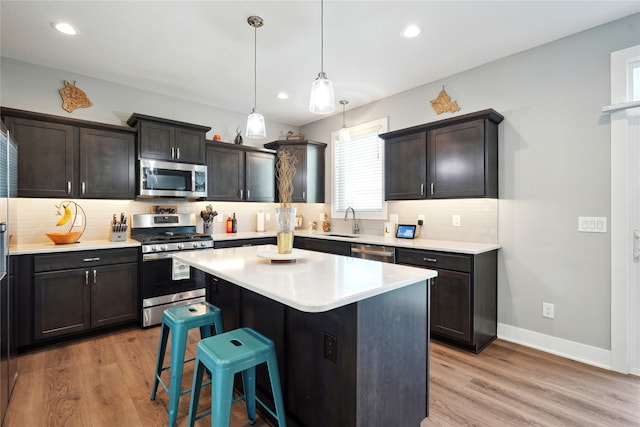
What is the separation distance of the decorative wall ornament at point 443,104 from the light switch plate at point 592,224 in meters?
1.63

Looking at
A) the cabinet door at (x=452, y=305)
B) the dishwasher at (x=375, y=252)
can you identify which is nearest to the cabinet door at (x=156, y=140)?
the dishwasher at (x=375, y=252)

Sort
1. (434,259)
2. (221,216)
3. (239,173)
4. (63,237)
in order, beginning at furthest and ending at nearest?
(221,216)
(239,173)
(63,237)
(434,259)

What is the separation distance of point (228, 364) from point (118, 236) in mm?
2795

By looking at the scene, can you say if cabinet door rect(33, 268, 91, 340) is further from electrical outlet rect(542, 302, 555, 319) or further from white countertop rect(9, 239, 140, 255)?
electrical outlet rect(542, 302, 555, 319)

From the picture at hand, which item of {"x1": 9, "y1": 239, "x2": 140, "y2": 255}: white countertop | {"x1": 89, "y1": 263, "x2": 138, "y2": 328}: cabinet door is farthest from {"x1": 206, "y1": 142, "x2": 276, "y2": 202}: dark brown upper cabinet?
{"x1": 89, "y1": 263, "x2": 138, "y2": 328}: cabinet door

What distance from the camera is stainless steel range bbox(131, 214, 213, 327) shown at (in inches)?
134

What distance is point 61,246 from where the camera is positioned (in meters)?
3.04

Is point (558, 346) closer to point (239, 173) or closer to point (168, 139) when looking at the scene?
point (239, 173)

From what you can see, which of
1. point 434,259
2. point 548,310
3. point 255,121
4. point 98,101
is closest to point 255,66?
point 255,121

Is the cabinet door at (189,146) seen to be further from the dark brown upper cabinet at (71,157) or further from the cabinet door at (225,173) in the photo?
the dark brown upper cabinet at (71,157)

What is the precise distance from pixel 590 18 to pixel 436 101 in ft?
4.68

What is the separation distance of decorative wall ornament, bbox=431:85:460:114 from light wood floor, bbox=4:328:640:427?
2516mm

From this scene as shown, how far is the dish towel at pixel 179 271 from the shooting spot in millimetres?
3582

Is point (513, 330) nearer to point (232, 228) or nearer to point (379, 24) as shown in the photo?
point (379, 24)
